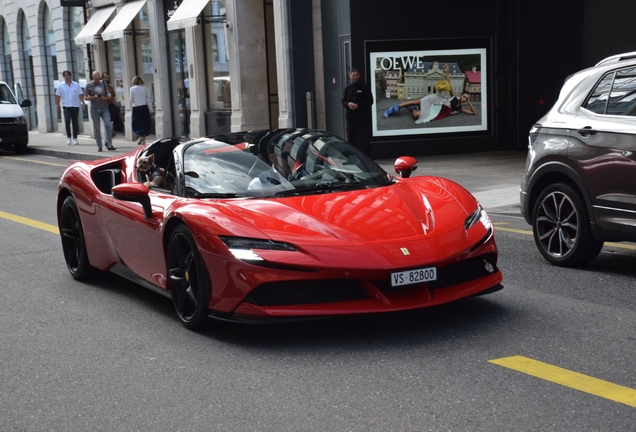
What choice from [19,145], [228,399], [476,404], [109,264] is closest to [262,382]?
[228,399]

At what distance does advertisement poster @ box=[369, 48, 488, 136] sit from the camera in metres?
20.0

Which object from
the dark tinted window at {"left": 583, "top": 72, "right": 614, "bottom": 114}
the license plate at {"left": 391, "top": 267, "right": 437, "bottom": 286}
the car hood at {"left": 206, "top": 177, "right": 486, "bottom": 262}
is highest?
the dark tinted window at {"left": 583, "top": 72, "right": 614, "bottom": 114}

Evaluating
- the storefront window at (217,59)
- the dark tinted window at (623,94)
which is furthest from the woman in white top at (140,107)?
the dark tinted window at (623,94)

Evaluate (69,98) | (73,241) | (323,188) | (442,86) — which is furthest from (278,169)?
(69,98)

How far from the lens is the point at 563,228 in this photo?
7.80 m

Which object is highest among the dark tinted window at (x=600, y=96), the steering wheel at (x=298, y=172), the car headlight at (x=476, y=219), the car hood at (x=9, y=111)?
the dark tinted window at (x=600, y=96)

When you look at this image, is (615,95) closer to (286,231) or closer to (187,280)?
(286,231)

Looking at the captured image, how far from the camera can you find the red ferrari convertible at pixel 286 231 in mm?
5398

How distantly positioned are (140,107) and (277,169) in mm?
19022

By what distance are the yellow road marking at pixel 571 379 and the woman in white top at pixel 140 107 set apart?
20807mm

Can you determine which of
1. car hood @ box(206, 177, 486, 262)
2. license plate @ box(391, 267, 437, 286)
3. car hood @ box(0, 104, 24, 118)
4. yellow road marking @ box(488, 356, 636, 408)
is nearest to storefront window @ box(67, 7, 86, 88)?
car hood @ box(0, 104, 24, 118)

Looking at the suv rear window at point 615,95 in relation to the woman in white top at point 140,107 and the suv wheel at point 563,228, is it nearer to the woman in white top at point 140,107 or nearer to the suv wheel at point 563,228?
the suv wheel at point 563,228

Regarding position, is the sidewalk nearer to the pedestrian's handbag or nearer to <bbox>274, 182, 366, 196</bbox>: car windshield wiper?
the pedestrian's handbag

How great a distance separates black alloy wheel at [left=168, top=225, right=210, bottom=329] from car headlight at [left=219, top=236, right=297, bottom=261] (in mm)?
278
